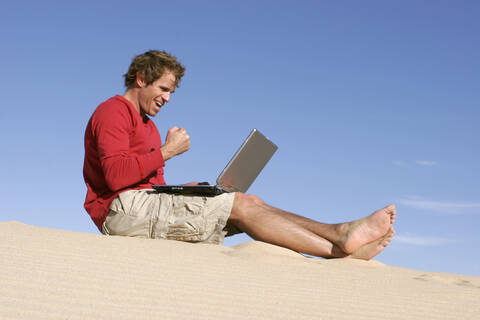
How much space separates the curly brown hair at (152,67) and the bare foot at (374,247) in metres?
2.76

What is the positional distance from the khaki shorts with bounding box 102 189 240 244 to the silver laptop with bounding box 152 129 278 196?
12 cm

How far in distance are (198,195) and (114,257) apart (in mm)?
1458

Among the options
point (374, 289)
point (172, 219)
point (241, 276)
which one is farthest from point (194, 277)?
point (172, 219)

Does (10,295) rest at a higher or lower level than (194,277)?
lower

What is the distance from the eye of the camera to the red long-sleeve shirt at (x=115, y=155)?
4828mm

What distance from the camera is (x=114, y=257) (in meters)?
3.71

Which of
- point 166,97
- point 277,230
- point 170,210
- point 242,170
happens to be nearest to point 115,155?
point 170,210

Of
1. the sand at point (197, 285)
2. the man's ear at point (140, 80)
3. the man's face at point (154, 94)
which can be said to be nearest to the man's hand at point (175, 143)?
the man's face at point (154, 94)

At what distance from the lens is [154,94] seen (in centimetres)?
554

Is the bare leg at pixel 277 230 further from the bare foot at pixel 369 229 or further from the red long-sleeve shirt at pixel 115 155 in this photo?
the red long-sleeve shirt at pixel 115 155

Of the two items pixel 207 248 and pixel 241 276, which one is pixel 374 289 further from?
pixel 207 248

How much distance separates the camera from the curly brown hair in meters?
5.58

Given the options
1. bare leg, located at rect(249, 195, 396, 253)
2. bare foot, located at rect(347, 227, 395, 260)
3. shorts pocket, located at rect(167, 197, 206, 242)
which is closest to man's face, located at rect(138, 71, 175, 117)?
shorts pocket, located at rect(167, 197, 206, 242)

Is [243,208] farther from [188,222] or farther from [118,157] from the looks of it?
[118,157]
